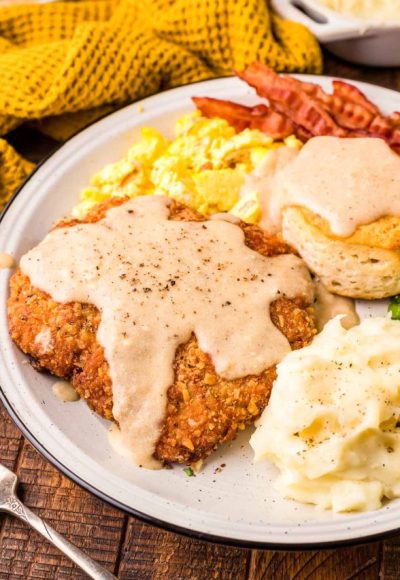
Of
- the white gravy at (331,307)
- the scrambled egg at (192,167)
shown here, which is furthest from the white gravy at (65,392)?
the white gravy at (331,307)

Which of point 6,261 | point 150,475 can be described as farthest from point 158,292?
point 6,261

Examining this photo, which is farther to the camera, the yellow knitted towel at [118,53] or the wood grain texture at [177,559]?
the yellow knitted towel at [118,53]

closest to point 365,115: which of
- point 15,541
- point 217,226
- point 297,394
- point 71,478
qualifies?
point 217,226

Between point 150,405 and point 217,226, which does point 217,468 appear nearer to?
point 150,405

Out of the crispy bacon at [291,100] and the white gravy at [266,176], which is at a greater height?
the crispy bacon at [291,100]

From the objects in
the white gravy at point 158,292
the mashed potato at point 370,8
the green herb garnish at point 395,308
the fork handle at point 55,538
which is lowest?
the fork handle at point 55,538

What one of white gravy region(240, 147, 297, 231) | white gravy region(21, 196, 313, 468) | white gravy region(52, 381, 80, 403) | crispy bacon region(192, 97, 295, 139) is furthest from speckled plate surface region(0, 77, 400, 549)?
crispy bacon region(192, 97, 295, 139)

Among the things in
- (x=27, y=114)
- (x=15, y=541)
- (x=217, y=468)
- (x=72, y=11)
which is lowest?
(x=15, y=541)

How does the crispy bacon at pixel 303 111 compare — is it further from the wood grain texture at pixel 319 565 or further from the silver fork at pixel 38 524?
the silver fork at pixel 38 524
